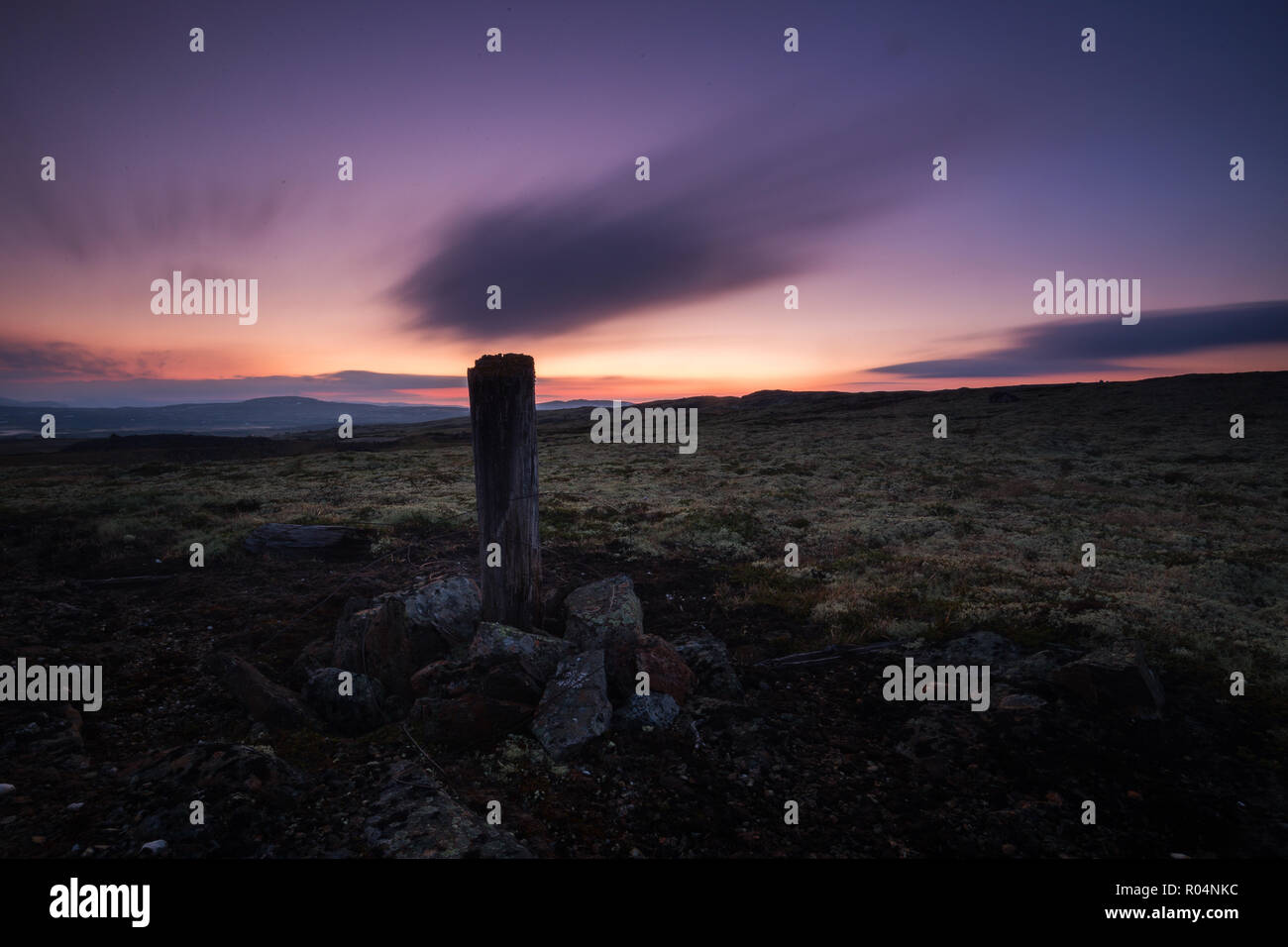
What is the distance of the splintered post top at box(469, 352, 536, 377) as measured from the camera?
6.89 m

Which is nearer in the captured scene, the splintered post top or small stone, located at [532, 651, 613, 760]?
small stone, located at [532, 651, 613, 760]

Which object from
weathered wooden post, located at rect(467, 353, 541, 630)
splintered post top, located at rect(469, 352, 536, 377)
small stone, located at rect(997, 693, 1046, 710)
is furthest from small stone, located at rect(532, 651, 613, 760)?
small stone, located at rect(997, 693, 1046, 710)

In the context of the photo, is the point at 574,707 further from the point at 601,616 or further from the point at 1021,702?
the point at 1021,702

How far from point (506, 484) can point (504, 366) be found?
1.51 m

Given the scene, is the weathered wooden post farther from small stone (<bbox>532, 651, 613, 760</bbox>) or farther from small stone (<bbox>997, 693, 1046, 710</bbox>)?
small stone (<bbox>997, 693, 1046, 710</bbox>)

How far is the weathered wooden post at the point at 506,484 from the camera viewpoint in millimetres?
6910

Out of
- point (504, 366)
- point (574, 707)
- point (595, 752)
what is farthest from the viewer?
point (504, 366)

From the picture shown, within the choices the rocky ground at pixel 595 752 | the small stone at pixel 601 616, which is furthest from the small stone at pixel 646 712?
the small stone at pixel 601 616

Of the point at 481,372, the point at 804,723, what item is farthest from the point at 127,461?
the point at 804,723

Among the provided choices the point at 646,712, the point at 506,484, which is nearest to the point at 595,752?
the point at 646,712

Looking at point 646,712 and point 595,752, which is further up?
point 646,712

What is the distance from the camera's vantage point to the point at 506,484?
706 centimetres

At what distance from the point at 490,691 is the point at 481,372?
12.4ft

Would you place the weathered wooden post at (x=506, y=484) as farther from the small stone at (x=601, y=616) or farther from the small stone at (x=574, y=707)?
the small stone at (x=574, y=707)
